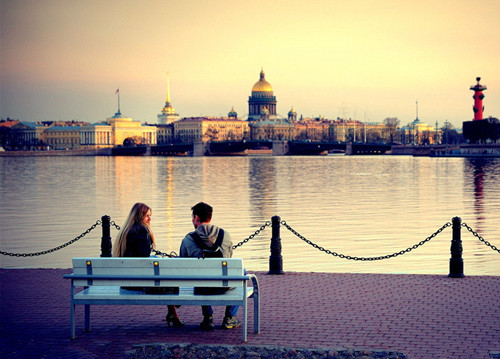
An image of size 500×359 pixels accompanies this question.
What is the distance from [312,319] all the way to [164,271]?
68.4 inches

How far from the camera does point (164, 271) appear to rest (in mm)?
6988

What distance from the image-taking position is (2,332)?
24.4 ft

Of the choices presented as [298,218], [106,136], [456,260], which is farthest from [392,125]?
[456,260]

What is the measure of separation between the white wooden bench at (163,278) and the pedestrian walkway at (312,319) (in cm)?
35

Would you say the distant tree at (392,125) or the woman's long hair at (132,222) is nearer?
the woman's long hair at (132,222)

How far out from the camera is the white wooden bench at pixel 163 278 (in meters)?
6.92

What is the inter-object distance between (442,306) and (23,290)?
4.84 metres

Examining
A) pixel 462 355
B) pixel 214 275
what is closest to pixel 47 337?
pixel 214 275

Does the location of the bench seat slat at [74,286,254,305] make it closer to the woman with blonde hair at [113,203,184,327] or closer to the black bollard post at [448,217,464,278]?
the woman with blonde hair at [113,203,184,327]

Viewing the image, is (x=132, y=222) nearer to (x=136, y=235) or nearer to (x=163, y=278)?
(x=136, y=235)

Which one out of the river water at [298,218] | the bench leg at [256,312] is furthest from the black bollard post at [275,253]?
the bench leg at [256,312]

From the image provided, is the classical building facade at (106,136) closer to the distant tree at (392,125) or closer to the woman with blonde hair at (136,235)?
the distant tree at (392,125)

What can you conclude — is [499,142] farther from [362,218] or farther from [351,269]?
[351,269]

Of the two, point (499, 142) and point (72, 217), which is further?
point (499, 142)
